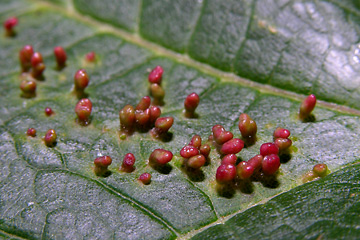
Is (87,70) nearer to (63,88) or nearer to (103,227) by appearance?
Result: (63,88)

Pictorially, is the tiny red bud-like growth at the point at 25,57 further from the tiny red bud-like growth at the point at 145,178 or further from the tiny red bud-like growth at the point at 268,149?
the tiny red bud-like growth at the point at 268,149

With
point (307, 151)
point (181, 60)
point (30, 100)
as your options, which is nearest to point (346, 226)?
point (307, 151)

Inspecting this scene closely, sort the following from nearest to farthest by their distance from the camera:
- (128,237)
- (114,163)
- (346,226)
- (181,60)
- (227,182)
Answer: (346,226)
(128,237)
(227,182)
(114,163)
(181,60)

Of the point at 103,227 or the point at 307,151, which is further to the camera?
the point at 307,151

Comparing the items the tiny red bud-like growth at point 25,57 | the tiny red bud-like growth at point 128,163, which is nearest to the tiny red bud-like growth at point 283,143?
the tiny red bud-like growth at point 128,163

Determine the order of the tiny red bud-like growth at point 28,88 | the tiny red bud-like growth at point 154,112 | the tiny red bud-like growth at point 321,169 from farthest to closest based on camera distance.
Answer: the tiny red bud-like growth at point 28,88 < the tiny red bud-like growth at point 154,112 < the tiny red bud-like growth at point 321,169

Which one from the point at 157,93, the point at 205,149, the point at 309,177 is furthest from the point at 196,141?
the point at 309,177

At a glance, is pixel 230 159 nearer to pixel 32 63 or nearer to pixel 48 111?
pixel 48 111
